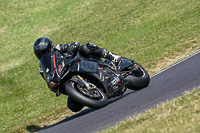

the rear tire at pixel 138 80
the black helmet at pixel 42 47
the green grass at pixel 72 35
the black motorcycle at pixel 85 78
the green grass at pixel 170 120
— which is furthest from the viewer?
the green grass at pixel 72 35

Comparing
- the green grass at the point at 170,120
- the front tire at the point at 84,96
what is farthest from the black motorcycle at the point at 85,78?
the green grass at the point at 170,120

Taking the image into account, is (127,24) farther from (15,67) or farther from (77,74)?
(77,74)

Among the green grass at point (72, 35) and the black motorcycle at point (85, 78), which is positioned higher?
the black motorcycle at point (85, 78)

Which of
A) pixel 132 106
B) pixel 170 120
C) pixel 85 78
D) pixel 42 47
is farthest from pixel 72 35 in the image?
pixel 170 120

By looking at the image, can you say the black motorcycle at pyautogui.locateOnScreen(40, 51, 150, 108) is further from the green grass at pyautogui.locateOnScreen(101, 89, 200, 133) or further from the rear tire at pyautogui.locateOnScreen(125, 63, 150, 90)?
the green grass at pyautogui.locateOnScreen(101, 89, 200, 133)

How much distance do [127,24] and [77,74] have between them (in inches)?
576

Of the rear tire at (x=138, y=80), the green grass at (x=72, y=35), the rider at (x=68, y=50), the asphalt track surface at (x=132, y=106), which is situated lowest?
the green grass at (x=72, y=35)

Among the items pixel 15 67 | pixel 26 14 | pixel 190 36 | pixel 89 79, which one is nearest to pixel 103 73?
pixel 89 79

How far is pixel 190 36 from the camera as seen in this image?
15273mm

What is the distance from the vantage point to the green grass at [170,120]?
12.4ft

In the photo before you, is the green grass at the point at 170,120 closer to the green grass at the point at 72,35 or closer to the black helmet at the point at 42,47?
the black helmet at the point at 42,47

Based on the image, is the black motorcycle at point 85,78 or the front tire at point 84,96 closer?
the front tire at point 84,96

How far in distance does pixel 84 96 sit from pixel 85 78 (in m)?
0.82

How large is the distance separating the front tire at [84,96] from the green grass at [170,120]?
4.79ft
